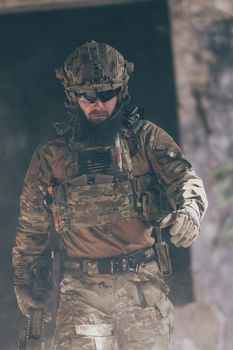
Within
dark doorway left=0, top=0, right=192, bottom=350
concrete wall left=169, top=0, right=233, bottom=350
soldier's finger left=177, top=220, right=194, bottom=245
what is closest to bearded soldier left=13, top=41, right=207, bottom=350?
soldier's finger left=177, top=220, right=194, bottom=245

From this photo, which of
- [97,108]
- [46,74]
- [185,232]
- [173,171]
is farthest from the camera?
[46,74]

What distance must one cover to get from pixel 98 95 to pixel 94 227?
64 centimetres

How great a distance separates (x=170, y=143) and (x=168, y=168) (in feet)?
0.46

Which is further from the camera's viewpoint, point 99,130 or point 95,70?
point 99,130

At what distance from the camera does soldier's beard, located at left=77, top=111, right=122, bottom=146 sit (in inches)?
150

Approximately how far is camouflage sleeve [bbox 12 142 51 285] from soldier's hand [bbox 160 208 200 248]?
2.34 ft

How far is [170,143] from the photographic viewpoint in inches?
148

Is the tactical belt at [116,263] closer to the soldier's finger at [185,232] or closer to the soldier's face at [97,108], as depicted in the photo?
the soldier's finger at [185,232]

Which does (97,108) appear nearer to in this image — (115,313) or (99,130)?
(99,130)

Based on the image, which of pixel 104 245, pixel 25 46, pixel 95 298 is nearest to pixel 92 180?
pixel 104 245

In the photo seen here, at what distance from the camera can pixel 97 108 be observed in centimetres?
380

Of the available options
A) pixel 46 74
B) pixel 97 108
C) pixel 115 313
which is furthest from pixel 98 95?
pixel 115 313

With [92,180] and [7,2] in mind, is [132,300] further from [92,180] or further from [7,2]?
[7,2]

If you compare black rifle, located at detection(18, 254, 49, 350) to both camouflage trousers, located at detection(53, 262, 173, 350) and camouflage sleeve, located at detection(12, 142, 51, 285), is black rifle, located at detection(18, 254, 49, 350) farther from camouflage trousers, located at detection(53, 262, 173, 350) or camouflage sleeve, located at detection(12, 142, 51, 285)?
camouflage trousers, located at detection(53, 262, 173, 350)
